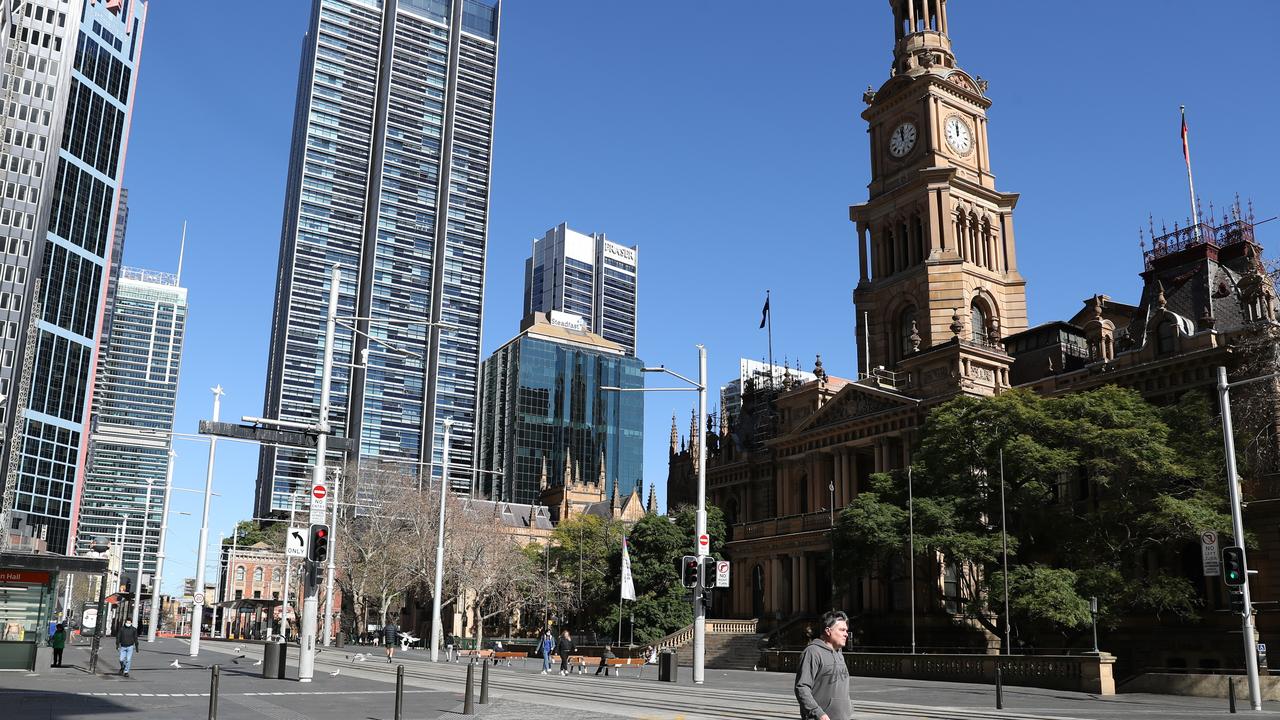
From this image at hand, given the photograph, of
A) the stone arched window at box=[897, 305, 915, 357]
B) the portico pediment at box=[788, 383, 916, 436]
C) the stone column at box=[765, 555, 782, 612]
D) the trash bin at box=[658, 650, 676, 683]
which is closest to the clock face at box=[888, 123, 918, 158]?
the stone arched window at box=[897, 305, 915, 357]

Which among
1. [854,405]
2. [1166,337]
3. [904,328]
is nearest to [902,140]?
[904,328]

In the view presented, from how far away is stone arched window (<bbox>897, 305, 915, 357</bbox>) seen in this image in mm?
75062

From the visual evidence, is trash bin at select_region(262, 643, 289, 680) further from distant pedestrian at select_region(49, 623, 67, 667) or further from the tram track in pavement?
distant pedestrian at select_region(49, 623, 67, 667)

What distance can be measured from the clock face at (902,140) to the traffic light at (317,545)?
63.2 meters

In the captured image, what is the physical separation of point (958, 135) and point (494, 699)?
210ft

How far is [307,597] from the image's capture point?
2562cm

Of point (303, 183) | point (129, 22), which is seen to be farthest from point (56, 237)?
point (303, 183)

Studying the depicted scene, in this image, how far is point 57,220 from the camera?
12206 cm

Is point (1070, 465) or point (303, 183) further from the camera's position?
point (303, 183)

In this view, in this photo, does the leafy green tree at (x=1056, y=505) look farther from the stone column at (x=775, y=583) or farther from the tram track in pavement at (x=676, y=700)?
the tram track in pavement at (x=676, y=700)

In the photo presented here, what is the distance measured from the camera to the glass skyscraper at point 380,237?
182m

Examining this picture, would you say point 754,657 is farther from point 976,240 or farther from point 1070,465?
point 976,240

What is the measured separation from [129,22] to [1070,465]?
133227mm

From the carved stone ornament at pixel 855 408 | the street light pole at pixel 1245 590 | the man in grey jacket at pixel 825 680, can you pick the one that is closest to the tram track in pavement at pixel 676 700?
the street light pole at pixel 1245 590
